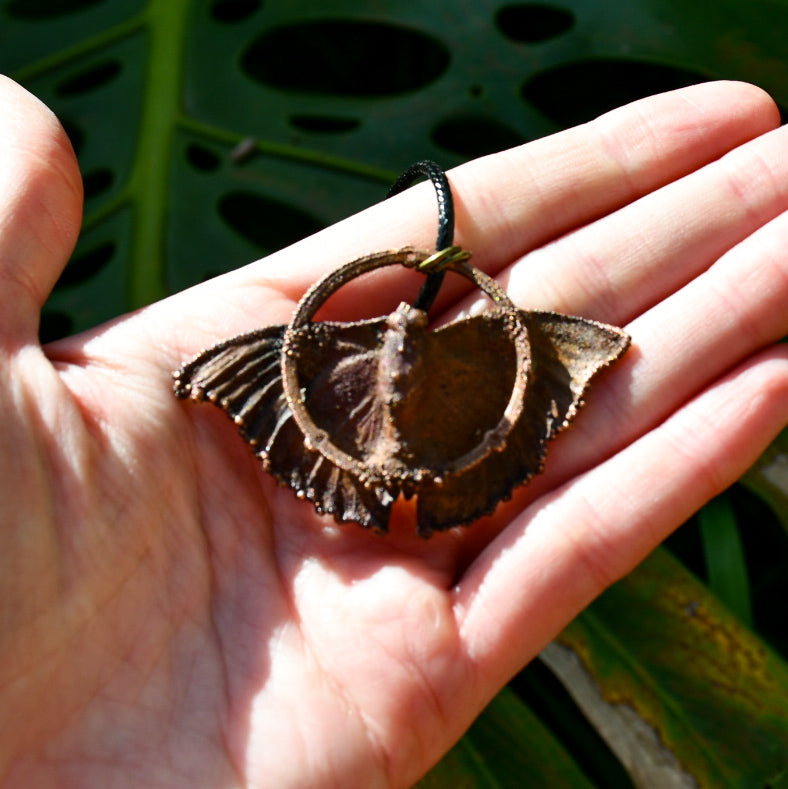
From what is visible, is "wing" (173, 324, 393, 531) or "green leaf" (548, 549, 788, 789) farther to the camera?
"green leaf" (548, 549, 788, 789)

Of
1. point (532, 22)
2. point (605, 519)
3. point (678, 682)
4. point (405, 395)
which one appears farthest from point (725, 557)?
point (532, 22)

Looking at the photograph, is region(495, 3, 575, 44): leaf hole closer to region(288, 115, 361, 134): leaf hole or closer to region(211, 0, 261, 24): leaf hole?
region(288, 115, 361, 134): leaf hole

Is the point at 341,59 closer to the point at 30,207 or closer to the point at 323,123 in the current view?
the point at 323,123

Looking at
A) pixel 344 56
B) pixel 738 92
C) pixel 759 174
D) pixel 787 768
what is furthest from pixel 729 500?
pixel 344 56

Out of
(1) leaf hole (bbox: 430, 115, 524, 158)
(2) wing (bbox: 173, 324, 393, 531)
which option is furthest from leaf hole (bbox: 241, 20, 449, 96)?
(2) wing (bbox: 173, 324, 393, 531)

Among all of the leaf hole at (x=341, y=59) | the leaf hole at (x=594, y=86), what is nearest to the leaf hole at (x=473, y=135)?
the leaf hole at (x=594, y=86)

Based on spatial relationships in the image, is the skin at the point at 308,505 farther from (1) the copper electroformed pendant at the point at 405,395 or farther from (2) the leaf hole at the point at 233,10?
(2) the leaf hole at the point at 233,10
